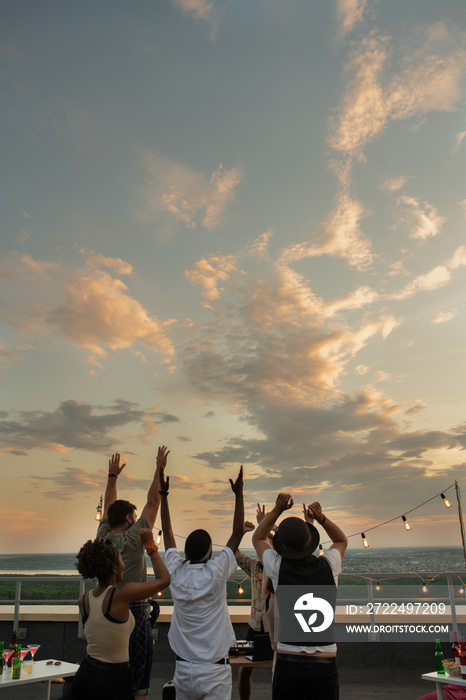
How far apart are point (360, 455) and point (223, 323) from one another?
9900mm

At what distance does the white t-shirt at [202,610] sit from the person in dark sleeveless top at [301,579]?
10.8 inches

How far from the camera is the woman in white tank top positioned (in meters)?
2.53

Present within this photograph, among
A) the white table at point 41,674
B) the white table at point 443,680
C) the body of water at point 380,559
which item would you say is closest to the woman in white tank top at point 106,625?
the white table at point 41,674

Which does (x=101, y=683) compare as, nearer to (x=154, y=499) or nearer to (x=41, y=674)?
(x=154, y=499)

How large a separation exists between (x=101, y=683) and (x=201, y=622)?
1.94 ft

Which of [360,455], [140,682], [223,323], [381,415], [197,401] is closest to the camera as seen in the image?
[140,682]

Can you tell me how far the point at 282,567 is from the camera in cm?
254

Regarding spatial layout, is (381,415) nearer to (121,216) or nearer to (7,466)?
(121,216)

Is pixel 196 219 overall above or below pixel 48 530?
above

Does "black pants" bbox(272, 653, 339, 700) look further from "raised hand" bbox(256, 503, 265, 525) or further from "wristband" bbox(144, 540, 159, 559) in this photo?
"raised hand" bbox(256, 503, 265, 525)

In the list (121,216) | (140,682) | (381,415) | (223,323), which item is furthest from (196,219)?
(140,682)

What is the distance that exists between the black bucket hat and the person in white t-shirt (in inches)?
13.2

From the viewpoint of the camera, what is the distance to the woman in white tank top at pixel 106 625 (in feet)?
8.31
